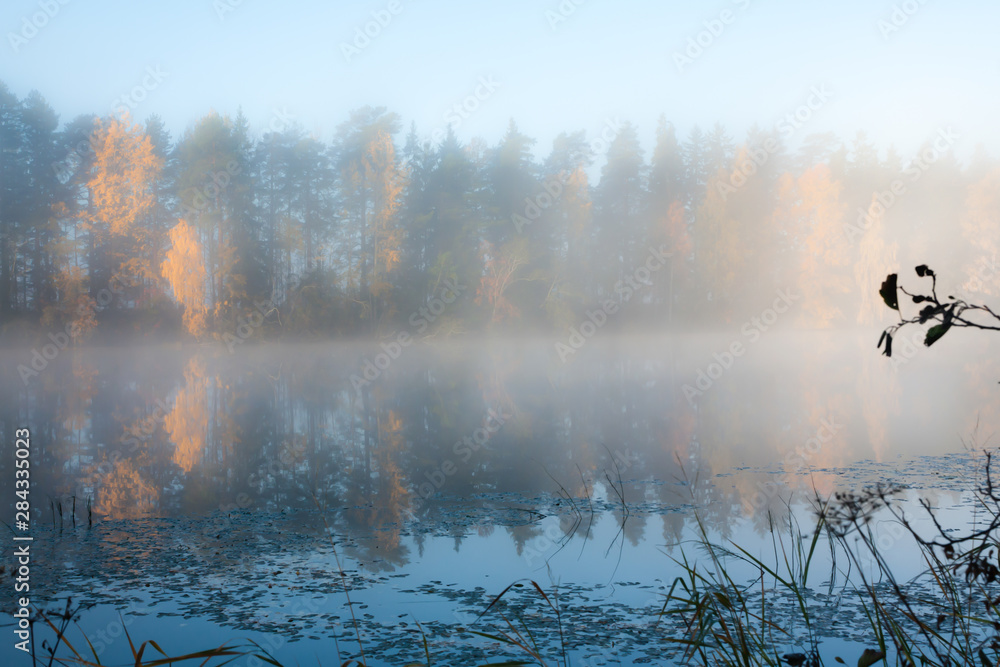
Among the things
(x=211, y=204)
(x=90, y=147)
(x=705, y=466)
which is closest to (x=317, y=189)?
(x=211, y=204)

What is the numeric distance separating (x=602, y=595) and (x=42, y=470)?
7890mm

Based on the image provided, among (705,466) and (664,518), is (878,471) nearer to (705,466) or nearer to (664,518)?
(705,466)

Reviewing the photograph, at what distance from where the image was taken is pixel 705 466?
8680mm

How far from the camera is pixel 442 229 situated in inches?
1469
